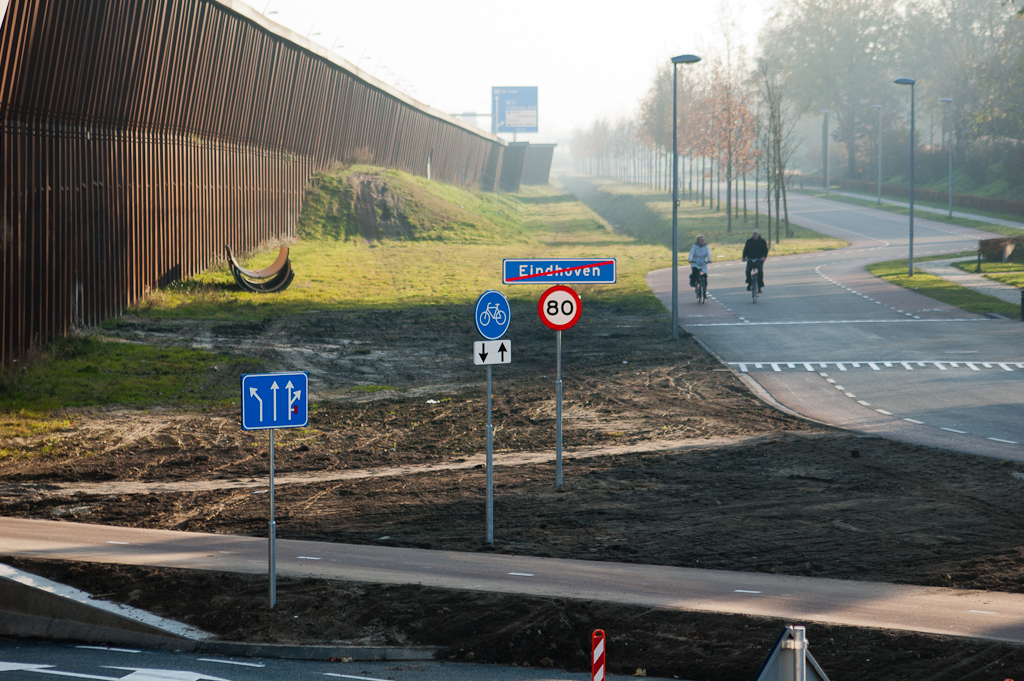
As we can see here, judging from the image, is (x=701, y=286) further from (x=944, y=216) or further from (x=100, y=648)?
(x=944, y=216)

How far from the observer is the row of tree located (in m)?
66.2

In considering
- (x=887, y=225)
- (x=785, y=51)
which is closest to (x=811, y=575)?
(x=887, y=225)

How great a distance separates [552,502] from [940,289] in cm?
2425

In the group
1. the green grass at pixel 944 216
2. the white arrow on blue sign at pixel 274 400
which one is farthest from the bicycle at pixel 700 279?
the green grass at pixel 944 216

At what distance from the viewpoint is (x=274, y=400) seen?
8.64 m

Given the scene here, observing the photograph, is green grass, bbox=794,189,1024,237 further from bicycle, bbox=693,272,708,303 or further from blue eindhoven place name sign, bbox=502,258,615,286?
blue eindhoven place name sign, bbox=502,258,615,286

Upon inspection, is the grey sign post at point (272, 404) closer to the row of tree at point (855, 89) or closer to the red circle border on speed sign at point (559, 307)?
the red circle border on speed sign at point (559, 307)

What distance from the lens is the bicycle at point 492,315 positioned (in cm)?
1058

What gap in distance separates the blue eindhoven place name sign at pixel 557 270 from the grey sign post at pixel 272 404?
3630 mm

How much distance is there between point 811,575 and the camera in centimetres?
909

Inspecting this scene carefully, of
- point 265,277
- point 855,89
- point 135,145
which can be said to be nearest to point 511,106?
point 855,89

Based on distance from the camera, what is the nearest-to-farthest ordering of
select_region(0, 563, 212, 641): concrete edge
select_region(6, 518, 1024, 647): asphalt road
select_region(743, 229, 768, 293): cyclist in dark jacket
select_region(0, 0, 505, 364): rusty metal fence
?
select_region(6, 518, 1024, 647): asphalt road → select_region(0, 563, 212, 641): concrete edge → select_region(0, 0, 505, 364): rusty metal fence → select_region(743, 229, 768, 293): cyclist in dark jacket

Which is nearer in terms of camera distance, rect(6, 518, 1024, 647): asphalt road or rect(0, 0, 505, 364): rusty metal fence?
rect(6, 518, 1024, 647): asphalt road

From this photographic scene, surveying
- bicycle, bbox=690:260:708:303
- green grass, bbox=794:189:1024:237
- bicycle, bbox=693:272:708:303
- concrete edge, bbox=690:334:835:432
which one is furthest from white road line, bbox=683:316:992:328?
green grass, bbox=794:189:1024:237
